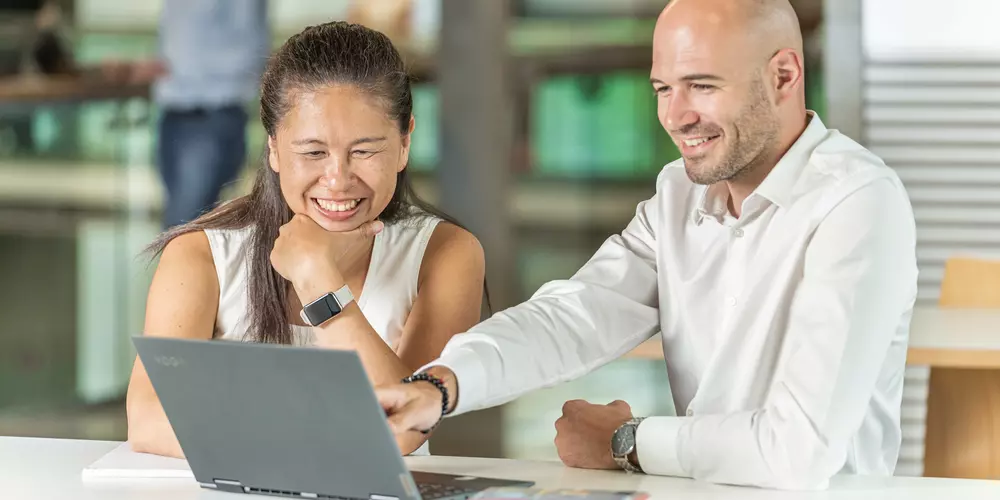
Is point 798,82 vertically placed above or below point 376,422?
above

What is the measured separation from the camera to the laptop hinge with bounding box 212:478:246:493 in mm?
1640

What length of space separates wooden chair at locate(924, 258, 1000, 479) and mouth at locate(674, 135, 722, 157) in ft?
4.24

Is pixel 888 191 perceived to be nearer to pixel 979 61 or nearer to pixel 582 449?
pixel 582 449

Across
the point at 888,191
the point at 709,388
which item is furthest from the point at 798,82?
the point at 709,388

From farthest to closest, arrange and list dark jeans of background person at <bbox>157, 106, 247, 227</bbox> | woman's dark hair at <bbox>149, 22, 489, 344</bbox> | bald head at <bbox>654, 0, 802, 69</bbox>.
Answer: dark jeans of background person at <bbox>157, 106, 247, 227</bbox>, woman's dark hair at <bbox>149, 22, 489, 344</bbox>, bald head at <bbox>654, 0, 802, 69</bbox>

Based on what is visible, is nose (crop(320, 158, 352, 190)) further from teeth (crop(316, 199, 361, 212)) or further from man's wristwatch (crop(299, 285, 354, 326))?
man's wristwatch (crop(299, 285, 354, 326))

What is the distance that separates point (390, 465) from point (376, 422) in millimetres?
72

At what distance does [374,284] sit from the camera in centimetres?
230

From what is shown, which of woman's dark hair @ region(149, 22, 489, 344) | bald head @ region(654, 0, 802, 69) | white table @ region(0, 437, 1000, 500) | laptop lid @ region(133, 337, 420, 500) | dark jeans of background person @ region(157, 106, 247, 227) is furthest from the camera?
dark jeans of background person @ region(157, 106, 247, 227)

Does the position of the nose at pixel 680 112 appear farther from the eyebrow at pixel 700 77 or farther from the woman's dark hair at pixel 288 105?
the woman's dark hair at pixel 288 105

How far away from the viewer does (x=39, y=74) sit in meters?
4.75

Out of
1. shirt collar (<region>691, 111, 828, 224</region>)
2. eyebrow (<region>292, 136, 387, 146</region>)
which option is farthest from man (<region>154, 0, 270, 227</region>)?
shirt collar (<region>691, 111, 828, 224</region>)

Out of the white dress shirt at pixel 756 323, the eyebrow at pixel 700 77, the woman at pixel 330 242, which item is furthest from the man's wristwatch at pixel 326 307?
the eyebrow at pixel 700 77

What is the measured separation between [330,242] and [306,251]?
0.21 ft
